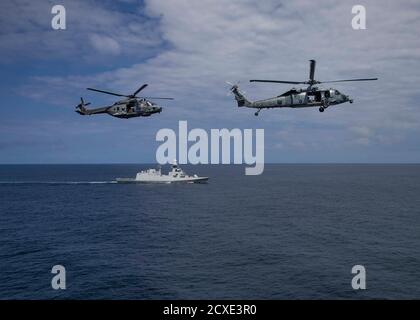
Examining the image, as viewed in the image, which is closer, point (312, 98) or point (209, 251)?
point (312, 98)

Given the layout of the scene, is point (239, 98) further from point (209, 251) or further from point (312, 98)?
point (209, 251)

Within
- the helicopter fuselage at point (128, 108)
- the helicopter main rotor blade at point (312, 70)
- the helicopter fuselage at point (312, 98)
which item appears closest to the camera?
the helicopter main rotor blade at point (312, 70)

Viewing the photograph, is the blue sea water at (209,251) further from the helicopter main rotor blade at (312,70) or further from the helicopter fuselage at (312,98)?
the helicopter main rotor blade at (312,70)

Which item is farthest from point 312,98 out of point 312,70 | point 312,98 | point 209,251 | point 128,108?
point 209,251

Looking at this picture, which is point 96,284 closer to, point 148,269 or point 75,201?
point 148,269

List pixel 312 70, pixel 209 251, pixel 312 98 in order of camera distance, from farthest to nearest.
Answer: pixel 209 251, pixel 312 98, pixel 312 70

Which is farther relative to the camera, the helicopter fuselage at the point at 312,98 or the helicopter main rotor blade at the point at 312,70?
the helicopter fuselage at the point at 312,98

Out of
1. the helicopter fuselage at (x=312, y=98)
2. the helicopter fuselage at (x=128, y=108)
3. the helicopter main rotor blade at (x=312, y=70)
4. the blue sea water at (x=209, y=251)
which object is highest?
the helicopter main rotor blade at (x=312, y=70)

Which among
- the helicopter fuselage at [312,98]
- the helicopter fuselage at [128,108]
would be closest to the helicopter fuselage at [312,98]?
the helicopter fuselage at [312,98]

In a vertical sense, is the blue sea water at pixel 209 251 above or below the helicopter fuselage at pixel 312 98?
below

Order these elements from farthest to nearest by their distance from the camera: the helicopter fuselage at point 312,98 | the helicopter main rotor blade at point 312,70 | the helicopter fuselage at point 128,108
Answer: the helicopter fuselage at point 312,98, the helicopter fuselage at point 128,108, the helicopter main rotor blade at point 312,70
